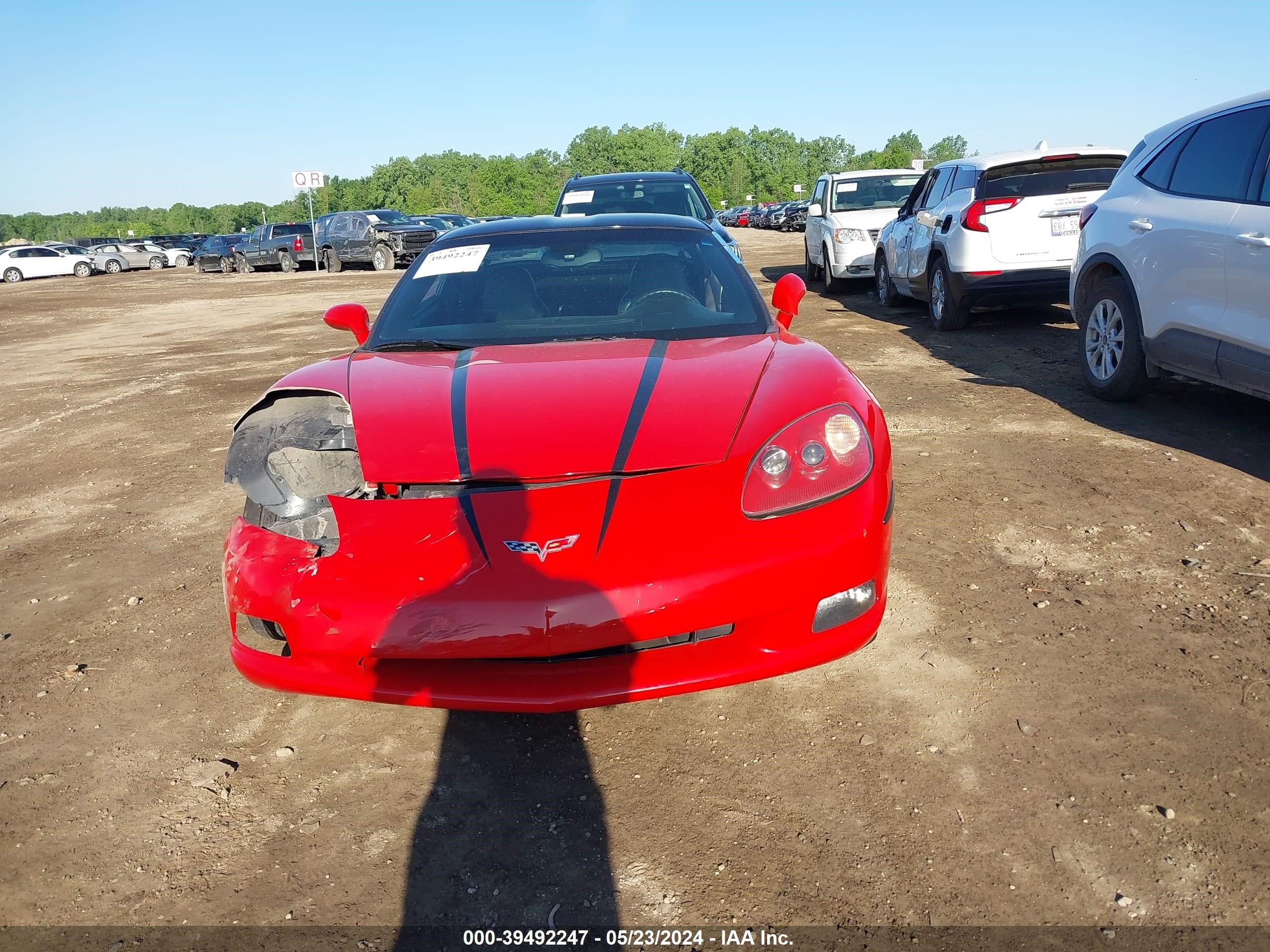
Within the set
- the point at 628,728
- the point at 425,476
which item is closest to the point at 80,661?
the point at 425,476

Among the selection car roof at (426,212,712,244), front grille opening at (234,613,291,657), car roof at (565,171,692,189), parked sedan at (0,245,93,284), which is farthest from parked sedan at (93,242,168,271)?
front grille opening at (234,613,291,657)

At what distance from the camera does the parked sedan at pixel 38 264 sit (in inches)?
1587

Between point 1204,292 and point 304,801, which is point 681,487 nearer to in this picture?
point 304,801

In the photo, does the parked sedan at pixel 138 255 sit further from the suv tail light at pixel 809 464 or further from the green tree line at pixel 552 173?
the green tree line at pixel 552 173

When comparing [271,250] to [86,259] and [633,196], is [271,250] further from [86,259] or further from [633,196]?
[633,196]

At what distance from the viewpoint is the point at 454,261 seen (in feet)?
13.6

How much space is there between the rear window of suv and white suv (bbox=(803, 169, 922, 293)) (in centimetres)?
465

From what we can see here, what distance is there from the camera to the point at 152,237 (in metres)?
54.2

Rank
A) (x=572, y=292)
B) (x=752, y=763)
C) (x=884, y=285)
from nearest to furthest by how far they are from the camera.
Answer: (x=752, y=763) < (x=572, y=292) < (x=884, y=285)

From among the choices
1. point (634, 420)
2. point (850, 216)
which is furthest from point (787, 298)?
point (850, 216)

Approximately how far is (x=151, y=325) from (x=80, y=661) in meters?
15.0

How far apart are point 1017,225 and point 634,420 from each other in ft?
22.8

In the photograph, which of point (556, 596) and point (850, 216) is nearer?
point (556, 596)

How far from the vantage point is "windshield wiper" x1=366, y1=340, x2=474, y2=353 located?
3.57 meters
